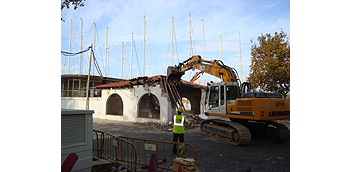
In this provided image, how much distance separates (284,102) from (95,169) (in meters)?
7.73

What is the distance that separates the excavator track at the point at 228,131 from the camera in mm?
8797

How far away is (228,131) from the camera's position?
9.33 m

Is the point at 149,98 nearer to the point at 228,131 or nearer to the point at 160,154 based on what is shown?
the point at 228,131

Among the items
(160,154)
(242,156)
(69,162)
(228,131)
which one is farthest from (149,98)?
(69,162)

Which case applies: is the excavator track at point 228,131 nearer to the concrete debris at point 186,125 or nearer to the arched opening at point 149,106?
the concrete debris at point 186,125

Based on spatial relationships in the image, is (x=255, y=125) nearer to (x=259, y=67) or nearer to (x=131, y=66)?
(x=259, y=67)

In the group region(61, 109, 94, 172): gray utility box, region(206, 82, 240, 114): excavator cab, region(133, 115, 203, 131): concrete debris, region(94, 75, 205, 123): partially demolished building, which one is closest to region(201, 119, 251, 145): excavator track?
region(206, 82, 240, 114): excavator cab

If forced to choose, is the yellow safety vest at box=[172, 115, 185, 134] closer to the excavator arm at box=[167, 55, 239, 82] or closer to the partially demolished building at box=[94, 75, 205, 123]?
the excavator arm at box=[167, 55, 239, 82]

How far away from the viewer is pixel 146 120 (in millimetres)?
17578

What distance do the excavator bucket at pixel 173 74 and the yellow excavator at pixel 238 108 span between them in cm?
256

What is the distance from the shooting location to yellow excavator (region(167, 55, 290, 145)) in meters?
8.44

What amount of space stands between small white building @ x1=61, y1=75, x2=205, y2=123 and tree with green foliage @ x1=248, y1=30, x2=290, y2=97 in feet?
19.6

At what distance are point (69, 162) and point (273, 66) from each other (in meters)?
13.1

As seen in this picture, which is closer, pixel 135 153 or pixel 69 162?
pixel 69 162
